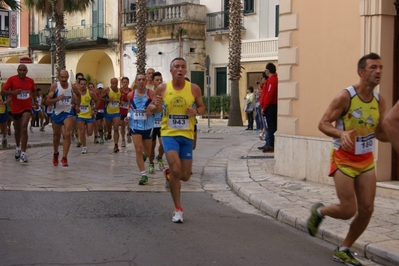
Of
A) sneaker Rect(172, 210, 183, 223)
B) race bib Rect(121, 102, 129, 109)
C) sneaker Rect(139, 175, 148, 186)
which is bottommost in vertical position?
sneaker Rect(172, 210, 183, 223)

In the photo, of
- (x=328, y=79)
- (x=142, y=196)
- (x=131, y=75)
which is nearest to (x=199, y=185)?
(x=142, y=196)

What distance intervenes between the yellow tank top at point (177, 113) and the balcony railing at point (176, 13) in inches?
1210

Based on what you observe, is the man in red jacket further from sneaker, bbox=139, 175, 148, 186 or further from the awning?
the awning

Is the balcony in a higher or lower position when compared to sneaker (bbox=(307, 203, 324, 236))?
higher

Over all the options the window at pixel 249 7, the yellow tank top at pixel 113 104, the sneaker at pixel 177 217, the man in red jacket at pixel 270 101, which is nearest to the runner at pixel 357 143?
the sneaker at pixel 177 217

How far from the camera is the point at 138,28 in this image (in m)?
37.6

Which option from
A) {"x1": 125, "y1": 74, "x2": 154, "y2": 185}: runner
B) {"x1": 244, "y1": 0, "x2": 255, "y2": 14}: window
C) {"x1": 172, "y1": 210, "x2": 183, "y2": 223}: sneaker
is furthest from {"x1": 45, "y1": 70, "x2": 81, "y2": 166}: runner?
{"x1": 244, "y1": 0, "x2": 255, "y2": 14}: window

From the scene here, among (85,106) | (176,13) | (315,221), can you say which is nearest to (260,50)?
(176,13)

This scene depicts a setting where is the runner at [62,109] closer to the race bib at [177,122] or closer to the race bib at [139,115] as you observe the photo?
the race bib at [139,115]

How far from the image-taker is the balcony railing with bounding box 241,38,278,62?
35.1 meters

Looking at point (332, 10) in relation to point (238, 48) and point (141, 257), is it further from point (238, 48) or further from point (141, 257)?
point (238, 48)

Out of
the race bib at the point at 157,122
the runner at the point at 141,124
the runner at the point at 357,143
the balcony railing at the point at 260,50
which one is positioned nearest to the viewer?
the runner at the point at 357,143

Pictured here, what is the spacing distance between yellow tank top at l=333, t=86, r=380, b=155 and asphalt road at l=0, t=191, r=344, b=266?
45.1 inches

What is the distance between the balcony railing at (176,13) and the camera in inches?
1510
